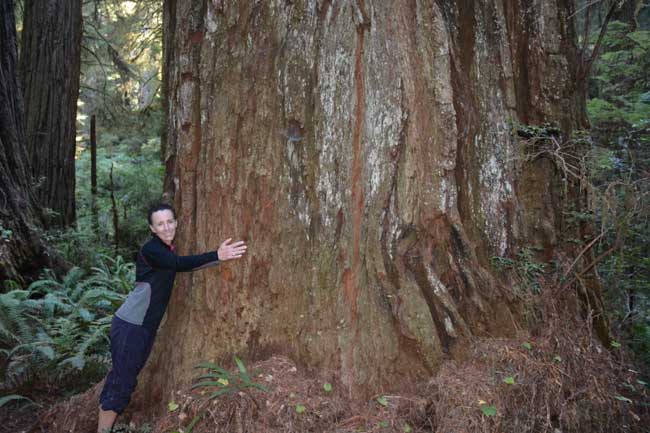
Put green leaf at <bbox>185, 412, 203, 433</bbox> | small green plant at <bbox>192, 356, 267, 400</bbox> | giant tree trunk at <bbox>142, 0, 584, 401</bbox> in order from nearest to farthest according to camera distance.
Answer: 1. green leaf at <bbox>185, 412, 203, 433</bbox>
2. small green plant at <bbox>192, 356, 267, 400</bbox>
3. giant tree trunk at <bbox>142, 0, 584, 401</bbox>

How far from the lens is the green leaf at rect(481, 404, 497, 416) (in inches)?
123

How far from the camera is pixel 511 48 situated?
4066 mm

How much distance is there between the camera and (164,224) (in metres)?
3.61

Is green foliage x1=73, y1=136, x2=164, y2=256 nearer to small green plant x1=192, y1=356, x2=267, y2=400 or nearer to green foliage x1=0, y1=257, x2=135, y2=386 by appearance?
green foliage x1=0, y1=257, x2=135, y2=386

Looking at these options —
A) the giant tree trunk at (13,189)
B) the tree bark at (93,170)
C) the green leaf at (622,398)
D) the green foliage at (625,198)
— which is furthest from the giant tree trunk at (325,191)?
the tree bark at (93,170)

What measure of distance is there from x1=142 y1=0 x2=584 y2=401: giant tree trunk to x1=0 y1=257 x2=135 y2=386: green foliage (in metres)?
1.25

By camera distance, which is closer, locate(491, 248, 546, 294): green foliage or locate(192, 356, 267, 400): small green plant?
locate(192, 356, 267, 400): small green plant

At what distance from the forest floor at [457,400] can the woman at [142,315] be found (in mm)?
223

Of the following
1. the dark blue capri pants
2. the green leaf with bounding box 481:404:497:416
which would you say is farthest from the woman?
the green leaf with bounding box 481:404:497:416

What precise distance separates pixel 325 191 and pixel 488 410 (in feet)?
5.38

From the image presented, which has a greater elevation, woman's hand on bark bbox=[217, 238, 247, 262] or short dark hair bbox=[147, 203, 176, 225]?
short dark hair bbox=[147, 203, 176, 225]

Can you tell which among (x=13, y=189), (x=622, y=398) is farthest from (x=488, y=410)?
(x=13, y=189)

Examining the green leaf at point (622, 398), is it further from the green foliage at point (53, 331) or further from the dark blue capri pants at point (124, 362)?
the green foliage at point (53, 331)

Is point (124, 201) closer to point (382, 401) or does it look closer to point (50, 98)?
point (50, 98)
